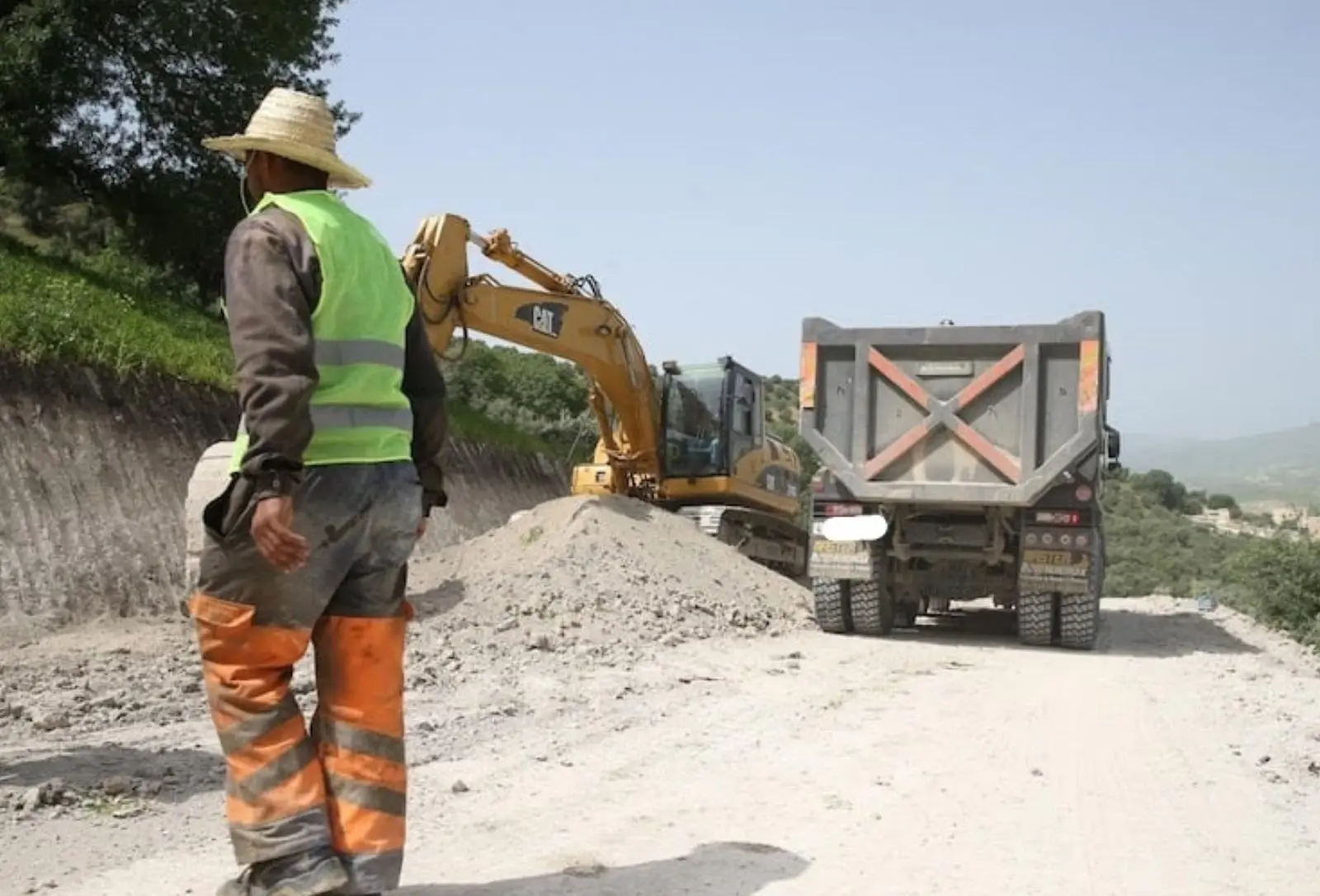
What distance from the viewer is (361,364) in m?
3.32

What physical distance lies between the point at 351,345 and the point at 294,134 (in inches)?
23.7

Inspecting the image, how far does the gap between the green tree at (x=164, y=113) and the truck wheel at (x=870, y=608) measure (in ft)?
39.8

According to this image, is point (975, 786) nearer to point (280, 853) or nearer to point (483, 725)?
point (483, 725)

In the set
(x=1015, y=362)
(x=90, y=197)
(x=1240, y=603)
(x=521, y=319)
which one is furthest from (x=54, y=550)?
(x=1240, y=603)

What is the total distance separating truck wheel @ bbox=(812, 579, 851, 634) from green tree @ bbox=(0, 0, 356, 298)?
38.9ft

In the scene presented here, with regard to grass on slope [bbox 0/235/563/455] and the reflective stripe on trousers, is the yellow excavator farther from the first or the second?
the reflective stripe on trousers

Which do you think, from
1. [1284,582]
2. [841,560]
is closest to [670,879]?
[841,560]

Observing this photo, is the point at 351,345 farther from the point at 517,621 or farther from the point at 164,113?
the point at 164,113

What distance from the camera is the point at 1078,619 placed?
11.3 metres

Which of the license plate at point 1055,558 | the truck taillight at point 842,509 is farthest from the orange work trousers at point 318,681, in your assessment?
the license plate at point 1055,558

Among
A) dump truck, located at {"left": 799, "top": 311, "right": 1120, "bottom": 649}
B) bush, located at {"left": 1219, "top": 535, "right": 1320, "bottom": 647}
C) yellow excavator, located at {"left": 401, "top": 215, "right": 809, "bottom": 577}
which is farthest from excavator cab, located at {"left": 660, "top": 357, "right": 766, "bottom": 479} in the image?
bush, located at {"left": 1219, "top": 535, "right": 1320, "bottom": 647}

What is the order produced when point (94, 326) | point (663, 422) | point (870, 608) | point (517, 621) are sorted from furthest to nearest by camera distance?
point (663, 422) → point (94, 326) → point (870, 608) → point (517, 621)

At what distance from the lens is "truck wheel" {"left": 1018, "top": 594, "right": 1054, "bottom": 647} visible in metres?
11.4

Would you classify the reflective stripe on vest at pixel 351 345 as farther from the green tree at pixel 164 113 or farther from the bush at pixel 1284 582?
the green tree at pixel 164 113
